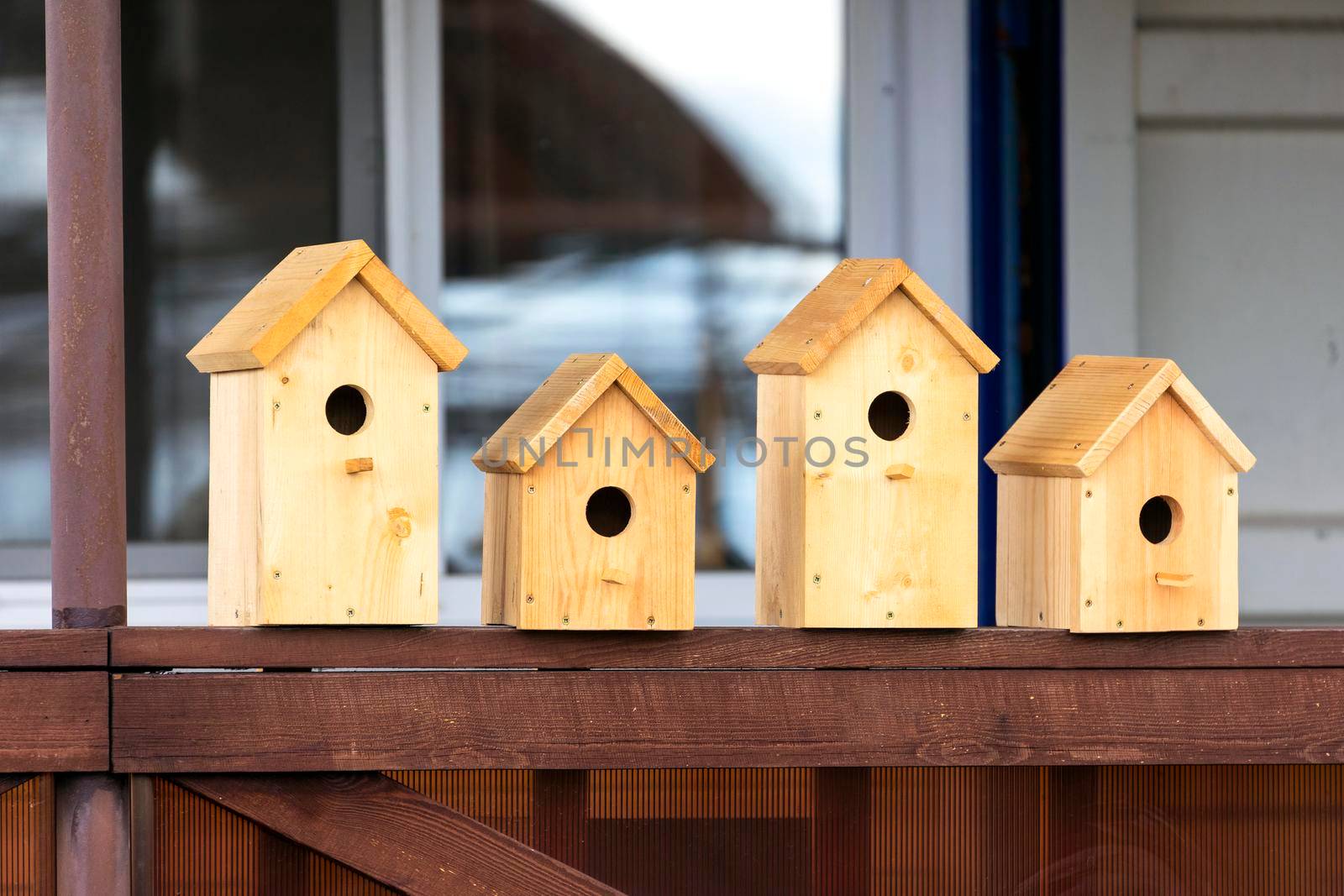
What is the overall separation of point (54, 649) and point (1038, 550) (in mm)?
1061

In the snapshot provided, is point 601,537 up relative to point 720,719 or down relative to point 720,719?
up

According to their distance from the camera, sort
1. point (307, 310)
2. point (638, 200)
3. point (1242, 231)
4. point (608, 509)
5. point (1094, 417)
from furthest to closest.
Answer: point (638, 200), point (1242, 231), point (608, 509), point (1094, 417), point (307, 310)

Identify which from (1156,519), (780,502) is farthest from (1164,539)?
(780,502)

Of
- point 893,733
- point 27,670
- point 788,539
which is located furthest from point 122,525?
point 893,733

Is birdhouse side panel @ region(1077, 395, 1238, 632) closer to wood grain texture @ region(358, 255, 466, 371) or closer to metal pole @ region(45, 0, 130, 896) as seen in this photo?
wood grain texture @ region(358, 255, 466, 371)

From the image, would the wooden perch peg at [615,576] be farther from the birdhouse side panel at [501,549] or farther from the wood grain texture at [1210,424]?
the wood grain texture at [1210,424]

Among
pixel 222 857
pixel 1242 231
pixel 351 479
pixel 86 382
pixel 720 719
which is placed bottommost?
pixel 222 857

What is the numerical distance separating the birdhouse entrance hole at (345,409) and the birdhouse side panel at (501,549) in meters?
0.16

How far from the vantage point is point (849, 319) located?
5.13ft

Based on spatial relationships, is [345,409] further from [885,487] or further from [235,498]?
[885,487]

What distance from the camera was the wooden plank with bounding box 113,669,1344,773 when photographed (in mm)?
1548

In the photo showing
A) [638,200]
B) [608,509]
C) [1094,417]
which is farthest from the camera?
[638,200]

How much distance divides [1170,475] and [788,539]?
1.40 ft

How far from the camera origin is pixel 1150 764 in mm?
1669
